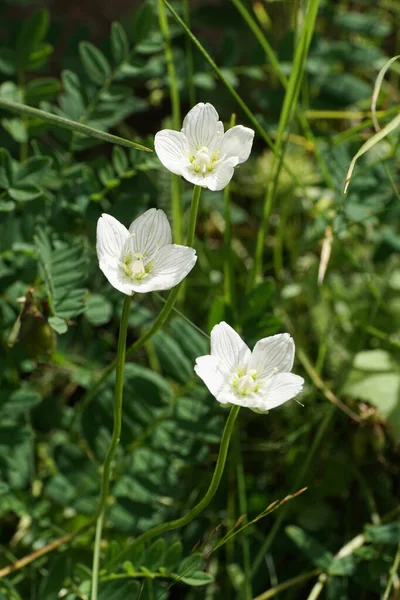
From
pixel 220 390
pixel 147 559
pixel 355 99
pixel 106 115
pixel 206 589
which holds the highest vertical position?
pixel 106 115

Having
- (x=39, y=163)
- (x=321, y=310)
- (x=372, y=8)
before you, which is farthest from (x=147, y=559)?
(x=372, y=8)

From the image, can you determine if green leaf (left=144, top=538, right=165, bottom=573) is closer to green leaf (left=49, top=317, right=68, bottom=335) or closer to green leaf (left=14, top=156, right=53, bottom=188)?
green leaf (left=49, top=317, right=68, bottom=335)

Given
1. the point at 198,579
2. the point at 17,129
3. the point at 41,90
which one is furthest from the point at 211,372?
the point at 41,90

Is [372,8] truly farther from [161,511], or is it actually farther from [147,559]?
[147,559]

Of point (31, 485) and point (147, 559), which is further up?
point (147, 559)

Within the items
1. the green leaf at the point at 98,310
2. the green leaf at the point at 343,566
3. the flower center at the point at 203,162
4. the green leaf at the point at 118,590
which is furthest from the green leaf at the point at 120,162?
the green leaf at the point at 343,566

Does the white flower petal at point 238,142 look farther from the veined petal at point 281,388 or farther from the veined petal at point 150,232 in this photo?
the veined petal at point 281,388
